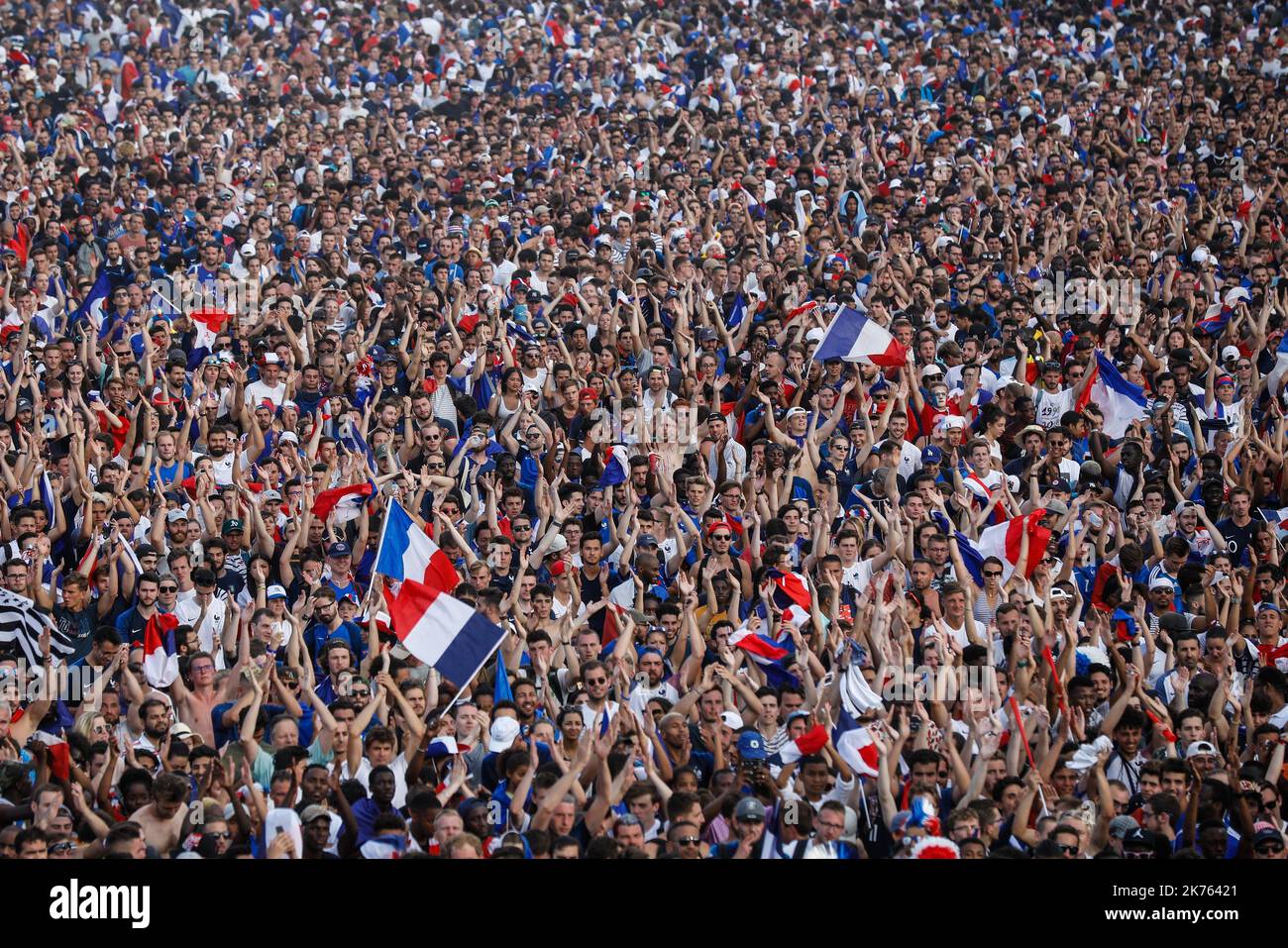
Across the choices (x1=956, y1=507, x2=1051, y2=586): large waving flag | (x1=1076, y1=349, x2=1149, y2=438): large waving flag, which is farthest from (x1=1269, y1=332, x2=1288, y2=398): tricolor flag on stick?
(x1=956, y1=507, x2=1051, y2=586): large waving flag

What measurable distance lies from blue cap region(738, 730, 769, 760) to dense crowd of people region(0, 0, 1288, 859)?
0.09 ft

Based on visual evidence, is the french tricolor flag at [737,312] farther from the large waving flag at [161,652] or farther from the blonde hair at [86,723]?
the blonde hair at [86,723]

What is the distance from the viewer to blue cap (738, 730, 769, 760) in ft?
33.0

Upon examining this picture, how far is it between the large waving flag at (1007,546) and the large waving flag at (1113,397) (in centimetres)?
188

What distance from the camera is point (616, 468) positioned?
13555 millimetres

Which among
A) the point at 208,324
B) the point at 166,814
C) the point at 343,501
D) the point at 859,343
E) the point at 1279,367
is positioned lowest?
the point at 166,814

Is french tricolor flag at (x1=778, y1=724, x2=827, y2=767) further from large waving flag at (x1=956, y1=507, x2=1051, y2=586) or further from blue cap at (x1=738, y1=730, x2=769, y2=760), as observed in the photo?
large waving flag at (x1=956, y1=507, x2=1051, y2=586)

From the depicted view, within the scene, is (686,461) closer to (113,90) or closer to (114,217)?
(114,217)

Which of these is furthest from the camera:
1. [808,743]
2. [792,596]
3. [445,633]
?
[792,596]

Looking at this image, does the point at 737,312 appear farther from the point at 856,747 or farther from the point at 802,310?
the point at 856,747

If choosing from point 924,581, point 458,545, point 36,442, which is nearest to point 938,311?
point 924,581

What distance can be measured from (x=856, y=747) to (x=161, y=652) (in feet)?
13.7

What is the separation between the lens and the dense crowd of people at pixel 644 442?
9727 mm

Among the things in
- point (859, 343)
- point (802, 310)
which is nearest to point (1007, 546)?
point (859, 343)
